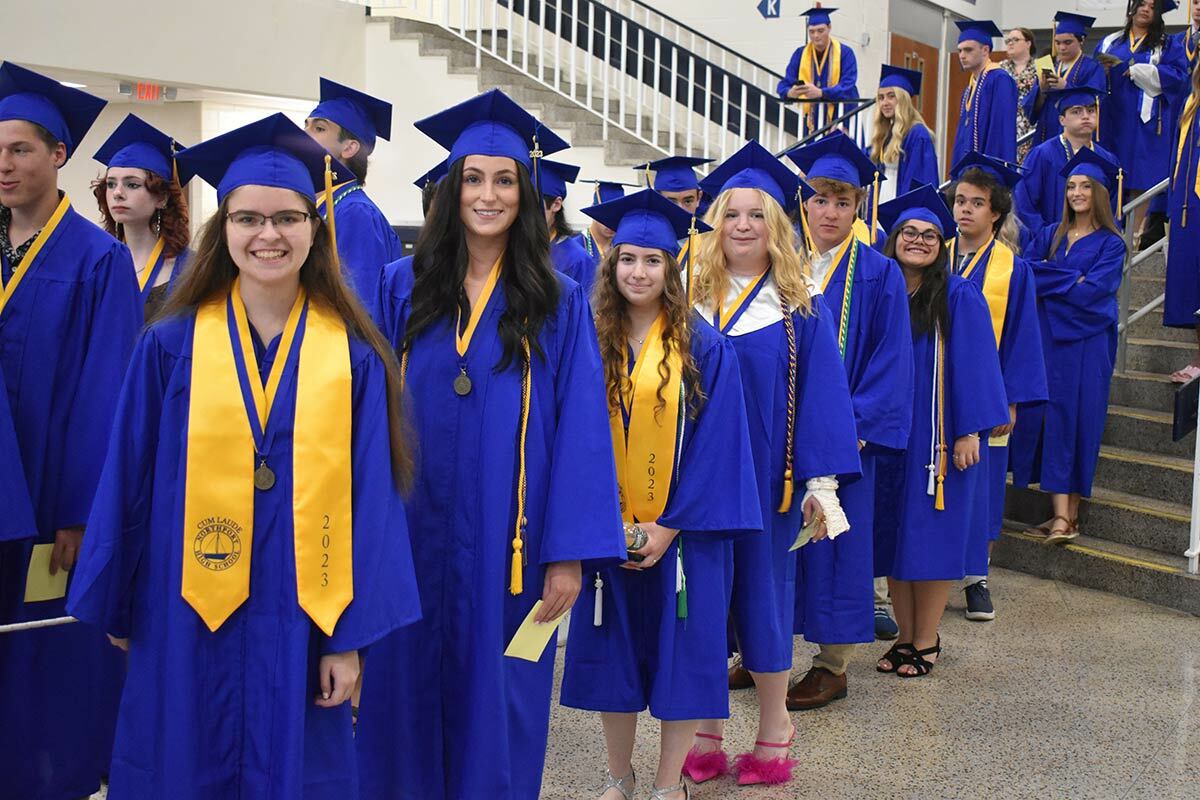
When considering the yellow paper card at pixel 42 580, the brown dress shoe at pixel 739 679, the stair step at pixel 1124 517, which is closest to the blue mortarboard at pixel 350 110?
the yellow paper card at pixel 42 580

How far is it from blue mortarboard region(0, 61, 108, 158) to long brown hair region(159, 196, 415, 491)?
88cm

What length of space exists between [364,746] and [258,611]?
63 cm

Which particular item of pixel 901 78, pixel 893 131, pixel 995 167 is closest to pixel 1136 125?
pixel 893 131

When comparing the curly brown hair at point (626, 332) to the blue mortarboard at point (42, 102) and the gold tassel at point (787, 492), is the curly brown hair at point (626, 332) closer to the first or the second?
the gold tassel at point (787, 492)

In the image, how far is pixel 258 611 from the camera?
2.47 metres

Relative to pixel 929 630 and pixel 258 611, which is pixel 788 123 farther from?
pixel 258 611

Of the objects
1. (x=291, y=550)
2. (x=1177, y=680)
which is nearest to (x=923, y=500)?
(x=1177, y=680)

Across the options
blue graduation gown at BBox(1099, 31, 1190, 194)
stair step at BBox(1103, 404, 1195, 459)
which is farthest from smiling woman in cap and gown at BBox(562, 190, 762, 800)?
blue graduation gown at BBox(1099, 31, 1190, 194)

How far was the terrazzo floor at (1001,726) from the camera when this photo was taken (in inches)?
151

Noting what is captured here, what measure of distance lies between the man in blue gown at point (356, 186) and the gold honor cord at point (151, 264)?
1.66 ft

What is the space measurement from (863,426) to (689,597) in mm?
1197

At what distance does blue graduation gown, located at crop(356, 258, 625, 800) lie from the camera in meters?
2.87

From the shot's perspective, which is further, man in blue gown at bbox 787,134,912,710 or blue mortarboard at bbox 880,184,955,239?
blue mortarboard at bbox 880,184,955,239

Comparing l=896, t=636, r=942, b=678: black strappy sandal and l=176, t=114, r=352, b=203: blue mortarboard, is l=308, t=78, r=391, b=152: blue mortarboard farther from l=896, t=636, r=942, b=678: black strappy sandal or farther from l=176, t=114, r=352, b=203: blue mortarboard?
l=896, t=636, r=942, b=678: black strappy sandal
